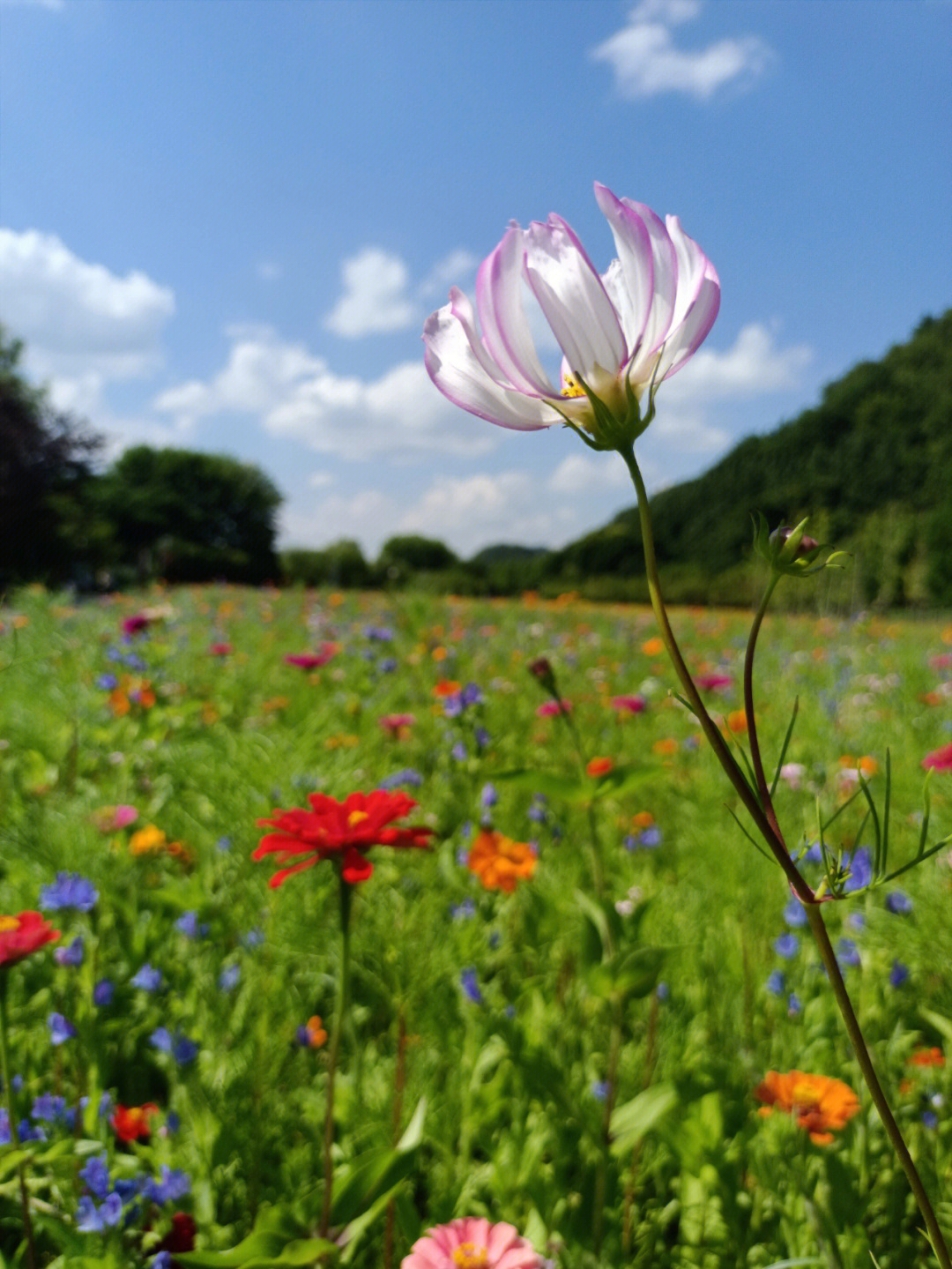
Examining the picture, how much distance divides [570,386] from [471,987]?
1.01 meters

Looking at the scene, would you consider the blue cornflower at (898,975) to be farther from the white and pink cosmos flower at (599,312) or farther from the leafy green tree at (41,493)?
the leafy green tree at (41,493)

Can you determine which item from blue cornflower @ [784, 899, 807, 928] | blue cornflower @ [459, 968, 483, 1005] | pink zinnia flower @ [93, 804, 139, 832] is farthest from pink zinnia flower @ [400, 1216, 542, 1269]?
pink zinnia flower @ [93, 804, 139, 832]

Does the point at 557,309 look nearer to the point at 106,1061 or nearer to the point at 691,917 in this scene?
the point at 106,1061

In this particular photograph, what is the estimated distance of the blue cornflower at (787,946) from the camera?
49.8 inches

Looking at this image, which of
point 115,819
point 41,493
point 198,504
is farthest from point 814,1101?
point 198,504

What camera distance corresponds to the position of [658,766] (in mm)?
911

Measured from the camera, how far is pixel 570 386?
50 centimetres

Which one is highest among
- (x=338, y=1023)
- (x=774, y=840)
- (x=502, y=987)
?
(x=774, y=840)

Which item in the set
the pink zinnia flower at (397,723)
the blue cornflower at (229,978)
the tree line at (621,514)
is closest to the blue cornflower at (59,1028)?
the blue cornflower at (229,978)

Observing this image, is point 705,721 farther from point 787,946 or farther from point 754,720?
point 787,946

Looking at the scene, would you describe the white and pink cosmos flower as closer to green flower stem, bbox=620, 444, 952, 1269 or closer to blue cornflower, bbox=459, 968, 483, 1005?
green flower stem, bbox=620, 444, 952, 1269

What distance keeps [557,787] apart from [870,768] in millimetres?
1635

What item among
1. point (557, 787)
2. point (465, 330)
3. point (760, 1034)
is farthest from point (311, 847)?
point (760, 1034)

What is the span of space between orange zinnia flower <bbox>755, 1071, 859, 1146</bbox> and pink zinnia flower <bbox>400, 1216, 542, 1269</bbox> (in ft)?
1.27
